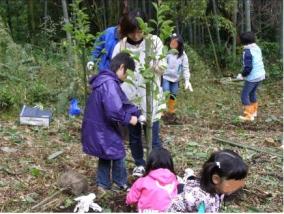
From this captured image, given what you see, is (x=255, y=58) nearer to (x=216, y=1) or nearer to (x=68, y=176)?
(x=68, y=176)

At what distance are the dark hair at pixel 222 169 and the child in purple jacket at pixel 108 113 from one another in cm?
83

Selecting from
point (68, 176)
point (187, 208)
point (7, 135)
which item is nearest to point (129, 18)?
point (68, 176)

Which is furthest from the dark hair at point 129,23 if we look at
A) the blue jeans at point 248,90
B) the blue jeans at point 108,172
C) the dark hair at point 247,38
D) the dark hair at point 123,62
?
the blue jeans at point 248,90

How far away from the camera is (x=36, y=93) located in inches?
291

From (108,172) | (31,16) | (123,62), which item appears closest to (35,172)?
(108,172)

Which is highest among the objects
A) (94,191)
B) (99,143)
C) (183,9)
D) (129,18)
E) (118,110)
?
(183,9)

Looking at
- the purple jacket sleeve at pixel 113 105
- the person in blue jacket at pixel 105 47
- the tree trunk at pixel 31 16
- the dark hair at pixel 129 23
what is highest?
the tree trunk at pixel 31 16

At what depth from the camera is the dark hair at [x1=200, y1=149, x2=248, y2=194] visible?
10.3 ft

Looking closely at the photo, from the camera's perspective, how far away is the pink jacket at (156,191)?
11.3 feet

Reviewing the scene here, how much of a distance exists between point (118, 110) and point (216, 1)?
29.1 feet

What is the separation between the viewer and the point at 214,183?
318 centimetres

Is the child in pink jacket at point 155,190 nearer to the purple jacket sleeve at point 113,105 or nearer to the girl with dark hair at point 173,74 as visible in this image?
the purple jacket sleeve at point 113,105

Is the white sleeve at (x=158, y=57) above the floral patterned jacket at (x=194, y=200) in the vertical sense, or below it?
above

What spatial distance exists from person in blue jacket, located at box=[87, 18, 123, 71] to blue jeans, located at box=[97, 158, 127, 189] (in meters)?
1.15
